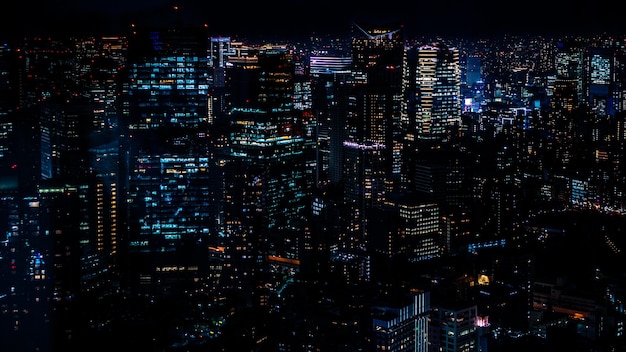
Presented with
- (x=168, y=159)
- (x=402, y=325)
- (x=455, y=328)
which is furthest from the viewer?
(x=168, y=159)

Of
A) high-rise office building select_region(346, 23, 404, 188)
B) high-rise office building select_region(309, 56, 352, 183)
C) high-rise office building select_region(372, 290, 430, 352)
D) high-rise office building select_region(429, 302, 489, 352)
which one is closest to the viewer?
high-rise office building select_region(372, 290, 430, 352)

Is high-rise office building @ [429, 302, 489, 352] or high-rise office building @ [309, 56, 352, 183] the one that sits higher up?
high-rise office building @ [309, 56, 352, 183]

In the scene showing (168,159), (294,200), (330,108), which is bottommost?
(294,200)

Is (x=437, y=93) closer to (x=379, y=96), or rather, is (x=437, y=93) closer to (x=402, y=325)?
(x=379, y=96)

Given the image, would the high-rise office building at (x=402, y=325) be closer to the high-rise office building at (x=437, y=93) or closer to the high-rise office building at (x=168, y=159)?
the high-rise office building at (x=168, y=159)

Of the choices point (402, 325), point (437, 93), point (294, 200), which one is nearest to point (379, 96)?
point (437, 93)

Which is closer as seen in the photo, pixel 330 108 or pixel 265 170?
pixel 265 170

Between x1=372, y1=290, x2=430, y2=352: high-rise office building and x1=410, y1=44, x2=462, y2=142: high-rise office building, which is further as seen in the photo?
x1=410, y1=44, x2=462, y2=142: high-rise office building

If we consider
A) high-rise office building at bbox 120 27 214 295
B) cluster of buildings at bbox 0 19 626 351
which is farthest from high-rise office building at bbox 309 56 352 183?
Result: high-rise office building at bbox 120 27 214 295

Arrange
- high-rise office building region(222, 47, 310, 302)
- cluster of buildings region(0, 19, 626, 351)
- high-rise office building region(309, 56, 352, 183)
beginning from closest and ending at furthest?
1. cluster of buildings region(0, 19, 626, 351)
2. high-rise office building region(222, 47, 310, 302)
3. high-rise office building region(309, 56, 352, 183)

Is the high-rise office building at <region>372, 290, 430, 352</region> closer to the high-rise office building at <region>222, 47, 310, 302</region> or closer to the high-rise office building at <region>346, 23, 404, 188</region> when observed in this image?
the high-rise office building at <region>222, 47, 310, 302</region>
